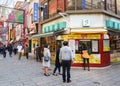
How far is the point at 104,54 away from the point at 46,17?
9450 mm

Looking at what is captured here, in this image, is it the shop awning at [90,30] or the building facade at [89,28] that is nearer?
the shop awning at [90,30]

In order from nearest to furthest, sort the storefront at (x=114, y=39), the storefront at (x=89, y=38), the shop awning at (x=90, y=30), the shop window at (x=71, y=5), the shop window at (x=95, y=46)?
the shop awning at (x=90, y=30) → the storefront at (x=89, y=38) → the shop window at (x=95, y=46) → the shop window at (x=71, y=5) → the storefront at (x=114, y=39)

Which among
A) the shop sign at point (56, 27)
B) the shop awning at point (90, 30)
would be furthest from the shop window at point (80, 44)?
the shop sign at point (56, 27)

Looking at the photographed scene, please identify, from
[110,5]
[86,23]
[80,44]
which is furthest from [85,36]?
[110,5]

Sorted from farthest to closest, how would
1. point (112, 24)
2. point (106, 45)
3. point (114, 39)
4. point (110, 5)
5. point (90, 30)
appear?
point (114, 39) → point (110, 5) → point (112, 24) → point (106, 45) → point (90, 30)

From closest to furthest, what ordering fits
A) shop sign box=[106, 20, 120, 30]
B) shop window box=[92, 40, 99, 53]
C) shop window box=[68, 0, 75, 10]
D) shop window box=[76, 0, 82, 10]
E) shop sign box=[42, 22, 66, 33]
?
shop window box=[92, 40, 99, 53]
shop window box=[76, 0, 82, 10]
shop window box=[68, 0, 75, 10]
shop sign box=[106, 20, 120, 30]
shop sign box=[42, 22, 66, 33]

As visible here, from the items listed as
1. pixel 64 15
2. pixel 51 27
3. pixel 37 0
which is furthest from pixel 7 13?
pixel 64 15

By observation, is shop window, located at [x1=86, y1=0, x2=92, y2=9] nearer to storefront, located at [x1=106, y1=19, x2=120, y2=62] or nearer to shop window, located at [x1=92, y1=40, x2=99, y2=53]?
storefront, located at [x1=106, y1=19, x2=120, y2=62]

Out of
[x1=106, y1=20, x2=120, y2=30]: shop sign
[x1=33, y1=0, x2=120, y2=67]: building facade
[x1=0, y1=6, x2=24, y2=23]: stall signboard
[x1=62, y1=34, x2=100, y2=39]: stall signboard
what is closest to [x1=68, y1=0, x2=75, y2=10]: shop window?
[x1=33, y1=0, x2=120, y2=67]: building facade

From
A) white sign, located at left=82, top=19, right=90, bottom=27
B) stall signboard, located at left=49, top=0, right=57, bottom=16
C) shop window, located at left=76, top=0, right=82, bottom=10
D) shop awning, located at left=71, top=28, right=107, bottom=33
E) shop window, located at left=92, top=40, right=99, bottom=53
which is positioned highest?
stall signboard, located at left=49, top=0, right=57, bottom=16

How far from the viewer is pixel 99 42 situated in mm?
17234

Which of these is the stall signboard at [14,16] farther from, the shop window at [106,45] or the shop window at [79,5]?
the shop window at [106,45]

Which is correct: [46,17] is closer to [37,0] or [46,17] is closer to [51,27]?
[51,27]

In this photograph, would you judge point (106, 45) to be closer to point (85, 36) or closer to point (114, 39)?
point (85, 36)
